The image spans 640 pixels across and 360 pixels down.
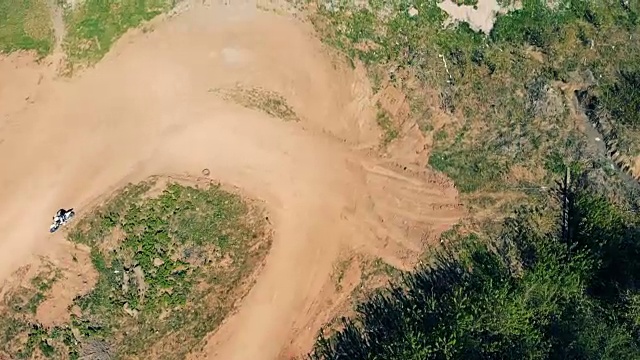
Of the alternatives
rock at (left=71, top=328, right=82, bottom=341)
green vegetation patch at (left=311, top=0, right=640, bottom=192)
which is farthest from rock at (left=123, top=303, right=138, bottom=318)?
green vegetation patch at (left=311, top=0, right=640, bottom=192)

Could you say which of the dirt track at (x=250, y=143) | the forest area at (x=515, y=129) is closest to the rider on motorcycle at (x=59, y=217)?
the dirt track at (x=250, y=143)

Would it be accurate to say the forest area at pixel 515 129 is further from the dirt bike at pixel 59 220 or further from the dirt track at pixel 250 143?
the dirt bike at pixel 59 220

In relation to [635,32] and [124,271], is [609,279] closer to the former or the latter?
[635,32]

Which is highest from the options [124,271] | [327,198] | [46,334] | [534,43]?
[534,43]

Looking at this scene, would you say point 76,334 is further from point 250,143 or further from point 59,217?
point 250,143

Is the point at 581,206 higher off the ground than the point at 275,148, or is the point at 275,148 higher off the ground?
the point at 581,206

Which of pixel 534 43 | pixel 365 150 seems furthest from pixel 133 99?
pixel 534 43

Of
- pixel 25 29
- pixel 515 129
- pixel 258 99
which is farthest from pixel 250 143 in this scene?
pixel 515 129
